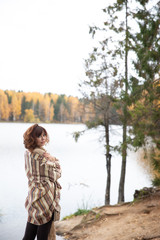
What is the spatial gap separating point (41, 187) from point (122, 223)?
3399 mm

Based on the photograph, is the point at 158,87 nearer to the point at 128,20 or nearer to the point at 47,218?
the point at 47,218

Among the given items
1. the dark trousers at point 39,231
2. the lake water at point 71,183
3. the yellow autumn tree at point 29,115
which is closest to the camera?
the dark trousers at point 39,231

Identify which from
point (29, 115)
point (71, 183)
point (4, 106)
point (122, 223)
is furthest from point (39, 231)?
point (29, 115)

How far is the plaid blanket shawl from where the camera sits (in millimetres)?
2383

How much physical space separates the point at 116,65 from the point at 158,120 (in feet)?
15.7

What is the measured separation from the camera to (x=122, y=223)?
16.9 ft

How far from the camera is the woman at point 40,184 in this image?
2.38m

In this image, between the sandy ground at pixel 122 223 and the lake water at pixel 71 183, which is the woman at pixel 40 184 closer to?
the sandy ground at pixel 122 223

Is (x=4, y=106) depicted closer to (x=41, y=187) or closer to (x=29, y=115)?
(x=29, y=115)

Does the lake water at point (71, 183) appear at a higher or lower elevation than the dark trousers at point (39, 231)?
lower

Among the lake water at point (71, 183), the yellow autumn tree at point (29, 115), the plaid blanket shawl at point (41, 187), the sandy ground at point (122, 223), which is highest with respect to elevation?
the yellow autumn tree at point (29, 115)

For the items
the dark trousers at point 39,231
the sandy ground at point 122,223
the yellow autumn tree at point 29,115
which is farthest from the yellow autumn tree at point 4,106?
the dark trousers at point 39,231

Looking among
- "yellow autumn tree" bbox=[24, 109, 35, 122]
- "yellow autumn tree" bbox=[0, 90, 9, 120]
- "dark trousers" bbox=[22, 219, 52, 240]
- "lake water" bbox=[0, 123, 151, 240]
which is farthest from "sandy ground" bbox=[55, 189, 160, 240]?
"yellow autumn tree" bbox=[24, 109, 35, 122]

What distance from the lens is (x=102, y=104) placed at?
412 inches
